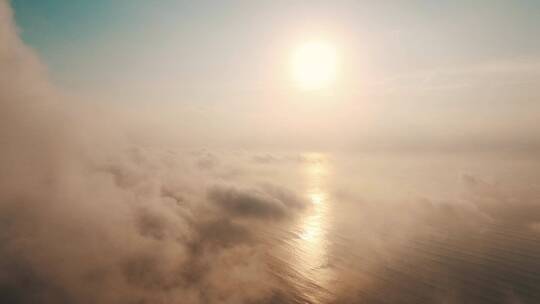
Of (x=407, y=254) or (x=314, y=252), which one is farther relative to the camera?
(x=314, y=252)

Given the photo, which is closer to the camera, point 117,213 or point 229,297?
point 229,297

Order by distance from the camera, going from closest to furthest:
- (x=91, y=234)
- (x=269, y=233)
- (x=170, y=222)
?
(x=91, y=234) < (x=170, y=222) < (x=269, y=233)

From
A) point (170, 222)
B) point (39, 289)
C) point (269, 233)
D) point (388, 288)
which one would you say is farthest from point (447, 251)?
point (39, 289)

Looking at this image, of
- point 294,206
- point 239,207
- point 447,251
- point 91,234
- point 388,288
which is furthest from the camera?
point 294,206

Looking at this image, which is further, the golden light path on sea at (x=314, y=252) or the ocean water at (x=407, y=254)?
the golden light path on sea at (x=314, y=252)

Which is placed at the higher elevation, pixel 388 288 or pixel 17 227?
pixel 17 227

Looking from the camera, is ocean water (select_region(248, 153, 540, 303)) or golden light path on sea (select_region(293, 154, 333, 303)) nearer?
ocean water (select_region(248, 153, 540, 303))

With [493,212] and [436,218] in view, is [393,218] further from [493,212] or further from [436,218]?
[493,212]

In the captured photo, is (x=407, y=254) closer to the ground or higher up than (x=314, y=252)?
higher up

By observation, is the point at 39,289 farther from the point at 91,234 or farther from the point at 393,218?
the point at 393,218

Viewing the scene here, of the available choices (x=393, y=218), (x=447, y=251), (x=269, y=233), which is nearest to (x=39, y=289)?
(x=269, y=233)
